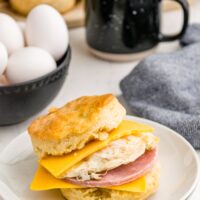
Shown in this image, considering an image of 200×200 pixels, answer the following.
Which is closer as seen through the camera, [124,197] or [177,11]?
[124,197]

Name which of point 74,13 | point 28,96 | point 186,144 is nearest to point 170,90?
point 186,144

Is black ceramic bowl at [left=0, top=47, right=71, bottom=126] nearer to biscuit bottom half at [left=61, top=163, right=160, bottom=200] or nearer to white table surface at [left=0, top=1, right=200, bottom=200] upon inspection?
white table surface at [left=0, top=1, right=200, bottom=200]

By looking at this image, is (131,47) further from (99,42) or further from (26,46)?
(26,46)

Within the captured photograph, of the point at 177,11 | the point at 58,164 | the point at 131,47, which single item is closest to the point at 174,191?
the point at 58,164

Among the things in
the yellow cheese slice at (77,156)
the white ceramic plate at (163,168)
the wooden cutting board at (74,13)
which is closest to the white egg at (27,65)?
the white ceramic plate at (163,168)

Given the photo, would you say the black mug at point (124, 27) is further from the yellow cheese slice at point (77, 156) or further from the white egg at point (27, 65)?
the yellow cheese slice at point (77, 156)

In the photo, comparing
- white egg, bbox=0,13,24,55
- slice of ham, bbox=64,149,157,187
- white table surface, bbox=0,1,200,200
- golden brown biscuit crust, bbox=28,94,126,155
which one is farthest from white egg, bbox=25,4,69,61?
slice of ham, bbox=64,149,157,187
